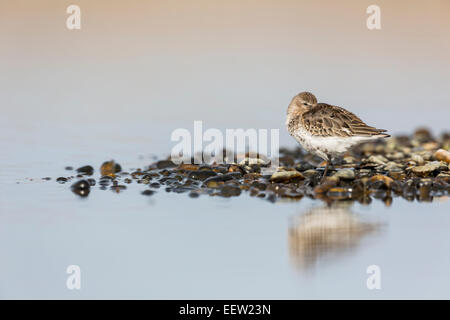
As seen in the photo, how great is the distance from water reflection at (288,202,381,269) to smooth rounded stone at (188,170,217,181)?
218cm

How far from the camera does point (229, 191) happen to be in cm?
891

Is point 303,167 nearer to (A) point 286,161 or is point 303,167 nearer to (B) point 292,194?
(A) point 286,161

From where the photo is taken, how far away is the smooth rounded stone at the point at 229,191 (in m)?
8.86

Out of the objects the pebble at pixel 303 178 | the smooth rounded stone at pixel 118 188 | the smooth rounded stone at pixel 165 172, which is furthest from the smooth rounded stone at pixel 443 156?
the smooth rounded stone at pixel 118 188

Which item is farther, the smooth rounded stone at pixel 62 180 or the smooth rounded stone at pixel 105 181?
the smooth rounded stone at pixel 62 180

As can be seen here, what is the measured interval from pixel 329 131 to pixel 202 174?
1.97m

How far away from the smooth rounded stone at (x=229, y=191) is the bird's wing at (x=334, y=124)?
161 cm

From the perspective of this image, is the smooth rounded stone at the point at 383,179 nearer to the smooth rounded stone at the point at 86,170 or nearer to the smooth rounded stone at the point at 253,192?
the smooth rounded stone at the point at 253,192

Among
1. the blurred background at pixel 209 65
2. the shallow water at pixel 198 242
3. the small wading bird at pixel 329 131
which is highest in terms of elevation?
the blurred background at pixel 209 65

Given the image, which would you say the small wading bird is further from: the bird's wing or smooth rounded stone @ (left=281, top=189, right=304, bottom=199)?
smooth rounded stone @ (left=281, top=189, right=304, bottom=199)

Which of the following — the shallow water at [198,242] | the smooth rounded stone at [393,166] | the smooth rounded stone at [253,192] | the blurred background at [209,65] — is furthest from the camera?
the blurred background at [209,65]

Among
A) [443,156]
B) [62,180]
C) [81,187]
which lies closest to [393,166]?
[443,156]

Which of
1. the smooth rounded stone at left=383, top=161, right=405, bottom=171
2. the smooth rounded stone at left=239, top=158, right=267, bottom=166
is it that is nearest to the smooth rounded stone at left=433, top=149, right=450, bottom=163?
the smooth rounded stone at left=383, top=161, right=405, bottom=171

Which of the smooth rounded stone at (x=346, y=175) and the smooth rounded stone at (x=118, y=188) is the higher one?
→ the smooth rounded stone at (x=346, y=175)
